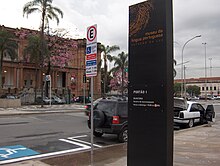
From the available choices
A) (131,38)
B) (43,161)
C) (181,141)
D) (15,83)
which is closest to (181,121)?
(181,141)

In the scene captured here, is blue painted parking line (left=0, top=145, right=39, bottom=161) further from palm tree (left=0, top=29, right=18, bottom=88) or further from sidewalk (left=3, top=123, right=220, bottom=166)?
palm tree (left=0, top=29, right=18, bottom=88)

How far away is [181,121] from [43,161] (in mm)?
9065

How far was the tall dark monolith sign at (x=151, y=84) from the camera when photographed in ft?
14.8

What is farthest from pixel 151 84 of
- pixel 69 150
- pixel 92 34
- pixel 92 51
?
pixel 69 150

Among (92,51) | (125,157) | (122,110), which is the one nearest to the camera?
(92,51)

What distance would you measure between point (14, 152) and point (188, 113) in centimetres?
948

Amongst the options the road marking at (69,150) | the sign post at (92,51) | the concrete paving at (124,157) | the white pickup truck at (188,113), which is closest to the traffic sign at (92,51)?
the sign post at (92,51)

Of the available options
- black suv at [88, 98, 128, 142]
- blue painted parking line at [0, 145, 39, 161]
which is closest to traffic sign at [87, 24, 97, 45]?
blue painted parking line at [0, 145, 39, 161]

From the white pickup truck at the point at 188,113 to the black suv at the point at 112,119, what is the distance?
5.00m

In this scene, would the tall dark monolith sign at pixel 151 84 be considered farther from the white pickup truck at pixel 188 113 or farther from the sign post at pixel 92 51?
the white pickup truck at pixel 188 113

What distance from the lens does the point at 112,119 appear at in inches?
395

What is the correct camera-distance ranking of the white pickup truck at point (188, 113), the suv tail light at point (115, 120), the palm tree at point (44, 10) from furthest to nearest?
the palm tree at point (44, 10), the white pickup truck at point (188, 113), the suv tail light at point (115, 120)

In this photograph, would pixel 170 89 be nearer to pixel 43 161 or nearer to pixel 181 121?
pixel 43 161

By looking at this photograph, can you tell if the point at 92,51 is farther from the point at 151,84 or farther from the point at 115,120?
the point at 115,120
